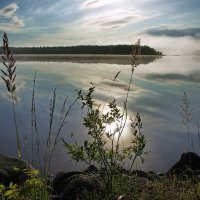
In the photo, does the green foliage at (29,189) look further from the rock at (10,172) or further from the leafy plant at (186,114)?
the rock at (10,172)

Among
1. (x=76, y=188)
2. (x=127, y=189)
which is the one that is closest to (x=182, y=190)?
(x=127, y=189)

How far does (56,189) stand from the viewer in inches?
323

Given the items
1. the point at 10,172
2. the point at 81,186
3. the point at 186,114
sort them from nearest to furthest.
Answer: the point at 81,186 → the point at 186,114 → the point at 10,172

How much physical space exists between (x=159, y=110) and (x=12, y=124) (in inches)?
267

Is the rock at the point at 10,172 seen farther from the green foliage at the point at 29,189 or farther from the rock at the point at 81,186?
the green foliage at the point at 29,189

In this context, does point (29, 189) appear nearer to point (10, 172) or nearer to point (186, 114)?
point (186, 114)

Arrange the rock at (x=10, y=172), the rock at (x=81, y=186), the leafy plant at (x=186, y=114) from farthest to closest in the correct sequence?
the rock at (x=10, y=172) → the leafy plant at (x=186, y=114) → the rock at (x=81, y=186)

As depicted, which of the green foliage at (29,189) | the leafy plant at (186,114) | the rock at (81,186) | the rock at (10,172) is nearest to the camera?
the green foliage at (29,189)

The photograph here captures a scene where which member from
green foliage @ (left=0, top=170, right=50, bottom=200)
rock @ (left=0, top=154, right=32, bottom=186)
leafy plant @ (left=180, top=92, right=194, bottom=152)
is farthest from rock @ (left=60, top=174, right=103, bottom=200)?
green foliage @ (left=0, top=170, right=50, bottom=200)

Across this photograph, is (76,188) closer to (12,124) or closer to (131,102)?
(12,124)

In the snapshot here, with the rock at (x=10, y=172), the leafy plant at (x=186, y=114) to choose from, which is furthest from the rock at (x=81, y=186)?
the leafy plant at (x=186, y=114)

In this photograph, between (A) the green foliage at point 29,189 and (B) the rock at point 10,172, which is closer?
(A) the green foliage at point 29,189

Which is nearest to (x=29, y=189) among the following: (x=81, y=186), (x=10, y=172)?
(x=81, y=186)

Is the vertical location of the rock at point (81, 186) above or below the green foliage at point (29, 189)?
below
